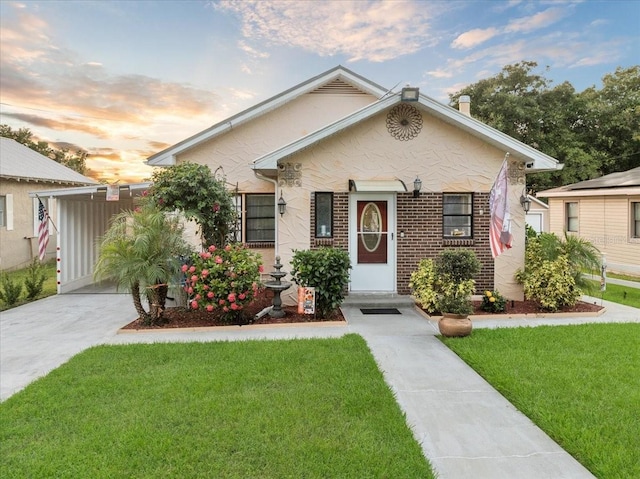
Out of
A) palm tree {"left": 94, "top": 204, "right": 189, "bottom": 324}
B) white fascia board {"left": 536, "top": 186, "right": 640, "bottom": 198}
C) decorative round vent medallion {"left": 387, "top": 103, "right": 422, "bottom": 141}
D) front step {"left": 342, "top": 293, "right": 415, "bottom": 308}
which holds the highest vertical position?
decorative round vent medallion {"left": 387, "top": 103, "right": 422, "bottom": 141}

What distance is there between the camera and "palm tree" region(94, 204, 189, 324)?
22.7 feet

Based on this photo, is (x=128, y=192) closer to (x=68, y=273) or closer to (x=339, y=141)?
(x=68, y=273)

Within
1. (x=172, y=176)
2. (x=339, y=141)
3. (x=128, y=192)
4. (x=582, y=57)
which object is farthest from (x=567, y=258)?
(x=582, y=57)

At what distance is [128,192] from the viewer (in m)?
11.4

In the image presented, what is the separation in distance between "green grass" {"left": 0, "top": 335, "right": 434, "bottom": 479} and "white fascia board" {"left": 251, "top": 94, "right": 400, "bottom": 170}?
14.4 ft

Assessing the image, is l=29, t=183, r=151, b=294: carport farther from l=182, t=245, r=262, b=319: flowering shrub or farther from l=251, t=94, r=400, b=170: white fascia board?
l=182, t=245, r=262, b=319: flowering shrub

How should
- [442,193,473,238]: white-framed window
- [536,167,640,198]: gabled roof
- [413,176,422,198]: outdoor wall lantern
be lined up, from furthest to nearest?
[536,167,640,198]: gabled roof < [442,193,473,238]: white-framed window < [413,176,422,198]: outdoor wall lantern

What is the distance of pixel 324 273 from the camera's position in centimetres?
763

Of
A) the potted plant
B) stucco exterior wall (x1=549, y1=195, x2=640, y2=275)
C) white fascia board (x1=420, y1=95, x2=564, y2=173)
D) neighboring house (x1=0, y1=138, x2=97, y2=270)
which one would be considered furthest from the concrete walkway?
neighboring house (x1=0, y1=138, x2=97, y2=270)

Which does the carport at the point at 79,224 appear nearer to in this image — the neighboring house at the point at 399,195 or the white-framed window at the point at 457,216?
the neighboring house at the point at 399,195

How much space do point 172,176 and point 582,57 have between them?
24823mm

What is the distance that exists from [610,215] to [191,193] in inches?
613

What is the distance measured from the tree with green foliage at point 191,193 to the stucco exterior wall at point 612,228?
14560 millimetres

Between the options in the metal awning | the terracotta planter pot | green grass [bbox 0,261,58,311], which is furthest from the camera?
green grass [bbox 0,261,58,311]
